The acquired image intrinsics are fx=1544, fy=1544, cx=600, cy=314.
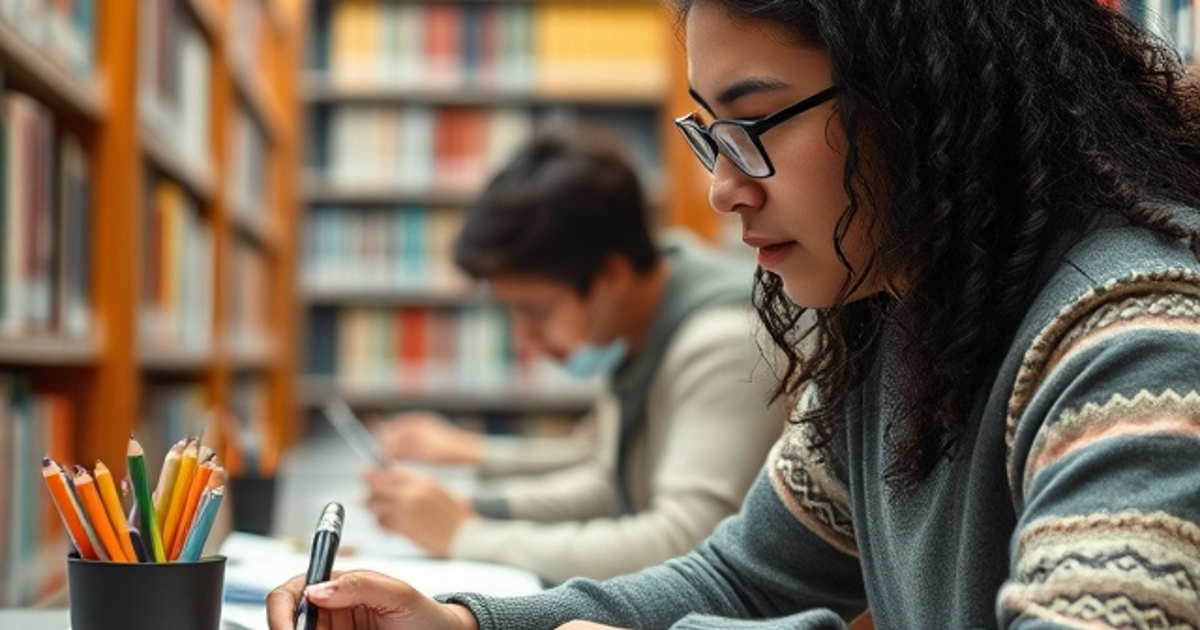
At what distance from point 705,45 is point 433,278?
3.74 m

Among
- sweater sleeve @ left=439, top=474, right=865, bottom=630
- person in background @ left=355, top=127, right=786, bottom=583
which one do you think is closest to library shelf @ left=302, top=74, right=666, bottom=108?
person in background @ left=355, top=127, right=786, bottom=583

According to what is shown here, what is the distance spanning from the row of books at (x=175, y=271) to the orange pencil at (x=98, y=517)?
1.55m

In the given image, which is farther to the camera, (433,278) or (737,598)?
(433,278)

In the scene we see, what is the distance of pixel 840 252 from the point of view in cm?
90

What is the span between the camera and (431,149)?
4582mm

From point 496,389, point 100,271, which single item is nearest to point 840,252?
point 100,271

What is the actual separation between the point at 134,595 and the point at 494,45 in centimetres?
380

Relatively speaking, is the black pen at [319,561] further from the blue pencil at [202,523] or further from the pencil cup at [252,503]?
the pencil cup at [252,503]

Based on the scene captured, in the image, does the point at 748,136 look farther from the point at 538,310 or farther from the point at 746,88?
the point at 538,310

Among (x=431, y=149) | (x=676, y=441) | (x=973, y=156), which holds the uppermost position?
(x=431, y=149)

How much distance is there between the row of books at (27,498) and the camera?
177 cm

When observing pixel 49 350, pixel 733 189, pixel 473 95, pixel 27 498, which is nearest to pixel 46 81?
pixel 49 350

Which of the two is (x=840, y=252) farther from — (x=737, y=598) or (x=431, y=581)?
(x=431, y=581)

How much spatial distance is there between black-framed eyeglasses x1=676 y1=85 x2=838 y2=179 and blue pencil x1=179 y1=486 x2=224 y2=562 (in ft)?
1.17
